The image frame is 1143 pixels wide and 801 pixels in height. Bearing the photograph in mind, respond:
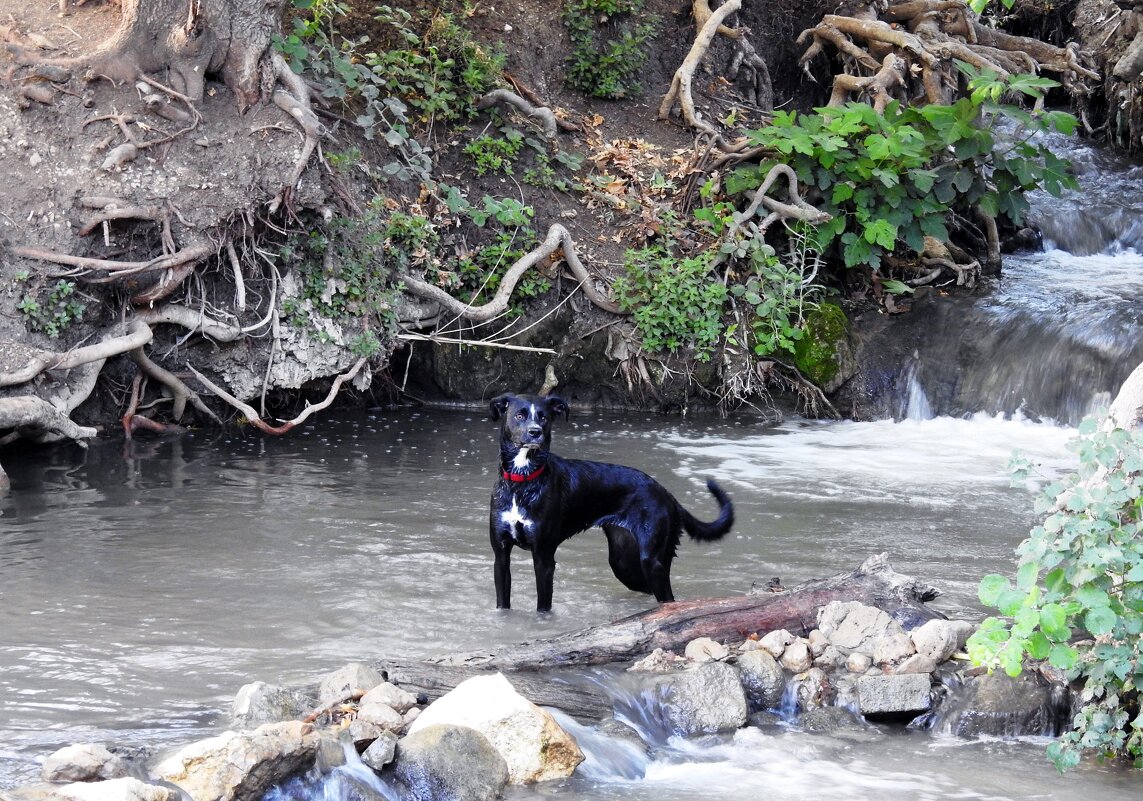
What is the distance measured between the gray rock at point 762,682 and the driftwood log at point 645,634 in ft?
1.02

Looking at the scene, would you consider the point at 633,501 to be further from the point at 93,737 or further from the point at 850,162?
the point at 850,162

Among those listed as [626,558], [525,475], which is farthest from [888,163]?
[525,475]

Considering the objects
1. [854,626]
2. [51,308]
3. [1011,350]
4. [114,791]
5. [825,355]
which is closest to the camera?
[114,791]

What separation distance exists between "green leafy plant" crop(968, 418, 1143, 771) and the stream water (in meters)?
0.24

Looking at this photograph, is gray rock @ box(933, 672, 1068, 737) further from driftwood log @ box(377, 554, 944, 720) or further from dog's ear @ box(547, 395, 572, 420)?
dog's ear @ box(547, 395, 572, 420)

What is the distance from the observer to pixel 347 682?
483cm

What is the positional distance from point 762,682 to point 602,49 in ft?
35.7

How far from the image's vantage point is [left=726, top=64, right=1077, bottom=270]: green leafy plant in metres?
12.3

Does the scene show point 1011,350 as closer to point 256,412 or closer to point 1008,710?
point 256,412

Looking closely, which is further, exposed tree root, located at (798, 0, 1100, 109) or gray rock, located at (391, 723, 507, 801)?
exposed tree root, located at (798, 0, 1100, 109)

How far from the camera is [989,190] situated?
1301 centimetres

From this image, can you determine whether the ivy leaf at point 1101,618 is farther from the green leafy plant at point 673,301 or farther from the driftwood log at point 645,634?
the green leafy plant at point 673,301

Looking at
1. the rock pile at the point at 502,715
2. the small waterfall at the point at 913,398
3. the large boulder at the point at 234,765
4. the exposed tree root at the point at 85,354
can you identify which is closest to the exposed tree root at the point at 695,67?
the small waterfall at the point at 913,398

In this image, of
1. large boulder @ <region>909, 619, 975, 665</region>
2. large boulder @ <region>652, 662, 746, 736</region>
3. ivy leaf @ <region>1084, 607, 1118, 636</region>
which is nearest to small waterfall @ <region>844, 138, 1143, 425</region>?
large boulder @ <region>909, 619, 975, 665</region>
